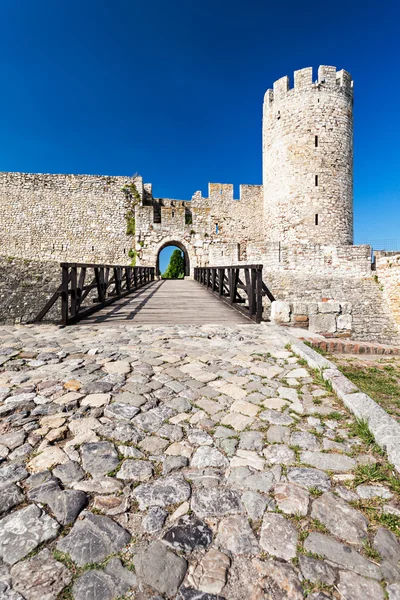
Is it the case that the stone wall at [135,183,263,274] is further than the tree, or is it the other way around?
the tree

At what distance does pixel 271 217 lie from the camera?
56.4ft

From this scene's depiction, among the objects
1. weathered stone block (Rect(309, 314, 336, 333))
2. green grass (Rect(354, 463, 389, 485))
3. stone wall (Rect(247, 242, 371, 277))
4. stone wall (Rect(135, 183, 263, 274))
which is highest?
stone wall (Rect(135, 183, 263, 274))

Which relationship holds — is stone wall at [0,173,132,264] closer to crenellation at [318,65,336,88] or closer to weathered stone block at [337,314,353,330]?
crenellation at [318,65,336,88]

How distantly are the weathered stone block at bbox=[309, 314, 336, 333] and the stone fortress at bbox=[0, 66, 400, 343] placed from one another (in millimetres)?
6982

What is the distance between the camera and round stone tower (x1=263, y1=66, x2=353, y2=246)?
1538cm

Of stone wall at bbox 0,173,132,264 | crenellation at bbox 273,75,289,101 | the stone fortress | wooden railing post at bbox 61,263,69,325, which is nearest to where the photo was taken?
wooden railing post at bbox 61,263,69,325

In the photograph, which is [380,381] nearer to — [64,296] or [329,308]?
[329,308]

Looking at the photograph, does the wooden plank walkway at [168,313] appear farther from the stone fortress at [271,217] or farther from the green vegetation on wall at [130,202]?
the green vegetation on wall at [130,202]

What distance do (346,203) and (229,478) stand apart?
1797 centimetres

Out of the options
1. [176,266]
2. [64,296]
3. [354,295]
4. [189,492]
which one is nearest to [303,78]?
[354,295]

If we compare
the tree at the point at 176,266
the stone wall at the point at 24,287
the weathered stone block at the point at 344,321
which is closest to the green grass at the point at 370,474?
the weathered stone block at the point at 344,321

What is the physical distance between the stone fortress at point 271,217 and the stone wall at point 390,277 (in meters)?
0.04

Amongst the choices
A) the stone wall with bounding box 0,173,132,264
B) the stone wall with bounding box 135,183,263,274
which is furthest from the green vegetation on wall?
the stone wall with bounding box 135,183,263,274

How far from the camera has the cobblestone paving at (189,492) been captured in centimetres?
92
